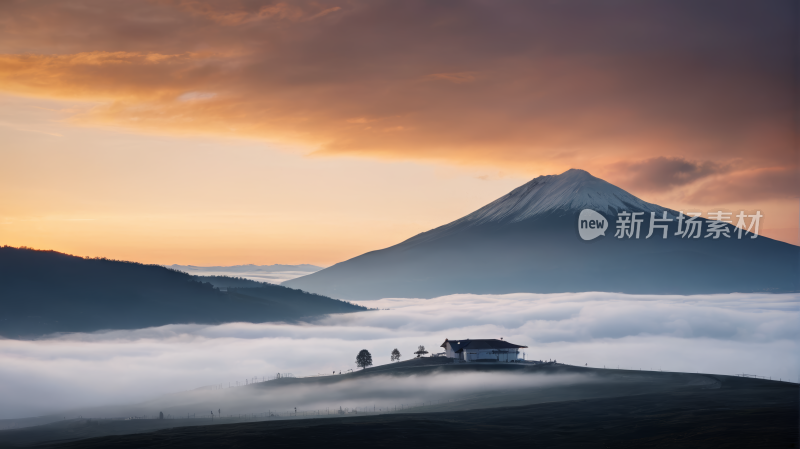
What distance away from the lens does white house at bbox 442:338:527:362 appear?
171 m

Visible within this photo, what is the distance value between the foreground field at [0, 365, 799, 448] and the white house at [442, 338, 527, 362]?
27990 mm

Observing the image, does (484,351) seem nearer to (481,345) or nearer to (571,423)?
(481,345)

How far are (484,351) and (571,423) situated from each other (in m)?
65.0

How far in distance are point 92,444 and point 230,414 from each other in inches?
2108

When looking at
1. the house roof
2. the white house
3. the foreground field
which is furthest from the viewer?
the house roof

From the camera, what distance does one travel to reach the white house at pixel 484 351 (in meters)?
171

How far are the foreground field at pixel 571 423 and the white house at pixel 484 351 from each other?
91.8ft

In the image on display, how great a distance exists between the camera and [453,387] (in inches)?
5910

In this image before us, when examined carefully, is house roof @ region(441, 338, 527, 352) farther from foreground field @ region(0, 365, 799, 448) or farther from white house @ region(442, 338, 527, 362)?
foreground field @ region(0, 365, 799, 448)

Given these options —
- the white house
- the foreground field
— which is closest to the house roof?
the white house

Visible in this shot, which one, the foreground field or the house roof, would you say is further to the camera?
the house roof

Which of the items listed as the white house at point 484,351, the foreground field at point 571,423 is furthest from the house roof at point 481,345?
the foreground field at point 571,423

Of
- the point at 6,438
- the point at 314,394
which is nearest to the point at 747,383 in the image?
the point at 314,394

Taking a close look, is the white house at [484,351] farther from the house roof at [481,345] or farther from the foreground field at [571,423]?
the foreground field at [571,423]
